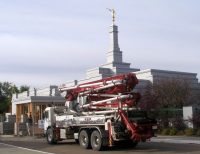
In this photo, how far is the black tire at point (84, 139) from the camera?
22.8 m

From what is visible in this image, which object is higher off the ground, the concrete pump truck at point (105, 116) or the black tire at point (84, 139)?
the concrete pump truck at point (105, 116)

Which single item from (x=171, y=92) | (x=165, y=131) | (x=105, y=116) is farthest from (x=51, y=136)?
(x=171, y=92)

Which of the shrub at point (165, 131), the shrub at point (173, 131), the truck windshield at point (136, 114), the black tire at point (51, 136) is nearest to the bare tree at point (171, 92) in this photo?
the shrub at point (165, 131)

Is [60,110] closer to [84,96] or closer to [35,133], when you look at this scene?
[84,96]

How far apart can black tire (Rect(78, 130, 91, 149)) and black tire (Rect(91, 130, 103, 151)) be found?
17.6 inches

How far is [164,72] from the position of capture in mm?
58625

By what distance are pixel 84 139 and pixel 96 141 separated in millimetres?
1237

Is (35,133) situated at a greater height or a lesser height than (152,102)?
lesser

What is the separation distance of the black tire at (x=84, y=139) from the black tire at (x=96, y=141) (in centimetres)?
45

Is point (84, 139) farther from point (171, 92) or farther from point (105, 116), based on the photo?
point (171, 92)

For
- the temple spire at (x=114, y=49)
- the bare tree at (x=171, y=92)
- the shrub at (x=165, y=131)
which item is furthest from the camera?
the temple spire at (x=114, y=49)

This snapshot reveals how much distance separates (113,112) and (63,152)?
9.60 ft

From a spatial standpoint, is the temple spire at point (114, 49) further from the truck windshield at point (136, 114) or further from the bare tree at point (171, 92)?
the truck windshield at point (136, 114)

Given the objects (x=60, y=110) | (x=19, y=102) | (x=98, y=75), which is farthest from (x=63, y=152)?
(x=98, y=75)
